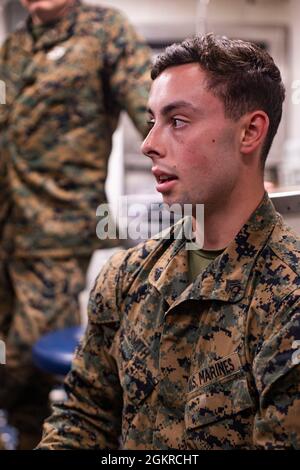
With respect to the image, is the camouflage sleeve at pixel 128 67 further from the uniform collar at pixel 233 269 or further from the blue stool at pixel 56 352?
the uniform collar at pixel 233 269

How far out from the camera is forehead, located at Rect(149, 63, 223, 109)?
102 centimetres

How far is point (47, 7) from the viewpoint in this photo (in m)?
2.16

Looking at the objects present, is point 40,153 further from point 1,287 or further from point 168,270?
point 168,270

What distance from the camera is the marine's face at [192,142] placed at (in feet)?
3.35

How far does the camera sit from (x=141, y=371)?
106 cm

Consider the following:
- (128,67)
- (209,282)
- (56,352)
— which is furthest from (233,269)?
(128,67)

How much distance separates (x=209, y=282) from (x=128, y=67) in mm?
1233

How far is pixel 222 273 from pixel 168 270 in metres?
0.10

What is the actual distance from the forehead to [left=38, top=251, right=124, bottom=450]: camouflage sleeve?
287mm

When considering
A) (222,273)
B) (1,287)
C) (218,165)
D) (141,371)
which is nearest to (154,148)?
(218,165)

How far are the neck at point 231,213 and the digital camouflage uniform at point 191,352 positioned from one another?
25mm
